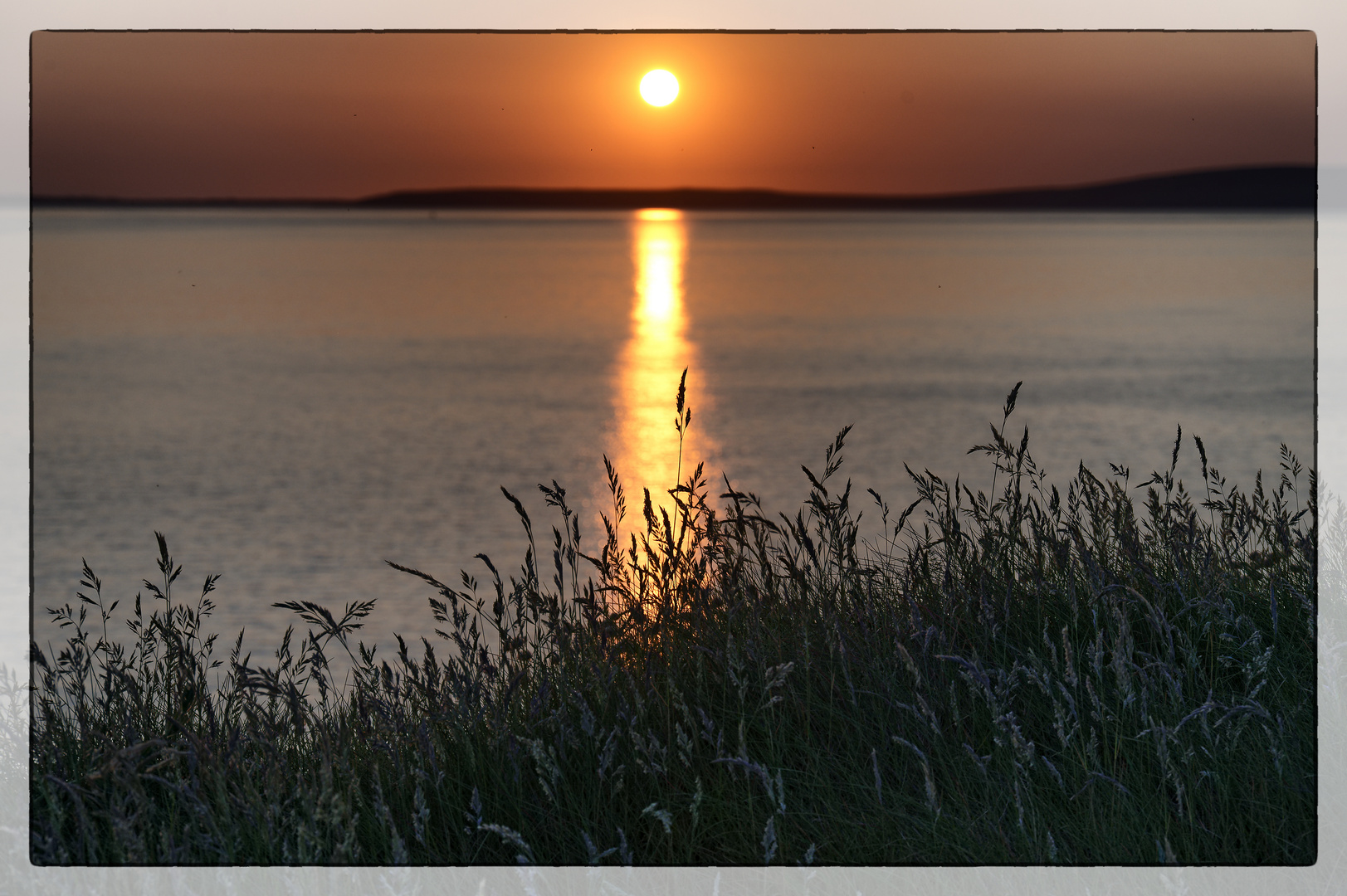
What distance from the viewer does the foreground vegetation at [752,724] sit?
2.23 meters

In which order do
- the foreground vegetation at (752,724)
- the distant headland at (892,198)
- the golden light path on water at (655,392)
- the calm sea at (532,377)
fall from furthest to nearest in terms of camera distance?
1. the golden light path on water at (655,392)
2. the calm sea at (532,377)
3. the distant headland at (892,198)
4. the foreground vegetation at (752,724)

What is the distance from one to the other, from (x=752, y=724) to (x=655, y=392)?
10.1 metres

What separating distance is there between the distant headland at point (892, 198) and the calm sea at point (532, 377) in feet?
0.49

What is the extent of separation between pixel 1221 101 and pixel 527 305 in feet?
69.1

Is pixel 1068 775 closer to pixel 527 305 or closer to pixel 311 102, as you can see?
pixel 311 102

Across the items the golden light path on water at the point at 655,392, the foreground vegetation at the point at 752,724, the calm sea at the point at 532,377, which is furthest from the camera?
the golden light path on water at the point at 655,392

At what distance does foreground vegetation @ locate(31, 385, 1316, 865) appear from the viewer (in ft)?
7.33

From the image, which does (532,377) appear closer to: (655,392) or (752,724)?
(655,392)

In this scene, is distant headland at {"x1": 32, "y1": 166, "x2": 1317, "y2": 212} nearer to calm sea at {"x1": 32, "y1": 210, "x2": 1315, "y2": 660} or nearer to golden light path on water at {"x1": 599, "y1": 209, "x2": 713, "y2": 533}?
calm sea at {"x1": 32, "y1": 210, "x2": 1315, "y2": 660}

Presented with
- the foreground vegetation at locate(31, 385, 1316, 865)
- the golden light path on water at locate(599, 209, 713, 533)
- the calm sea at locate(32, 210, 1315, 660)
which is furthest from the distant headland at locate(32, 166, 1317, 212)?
the foreground vegetation at locate(31, 385, 1316, 865)

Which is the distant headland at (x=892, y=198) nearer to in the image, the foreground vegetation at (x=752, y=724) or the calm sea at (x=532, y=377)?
the calm sea at (x=532, y=377)

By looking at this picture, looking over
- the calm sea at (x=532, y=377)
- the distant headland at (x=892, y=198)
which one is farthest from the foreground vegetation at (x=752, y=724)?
the distant headland at (x=892, y=198)

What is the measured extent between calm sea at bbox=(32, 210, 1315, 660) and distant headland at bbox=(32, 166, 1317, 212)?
0.15 m

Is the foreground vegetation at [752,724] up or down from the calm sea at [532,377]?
down
